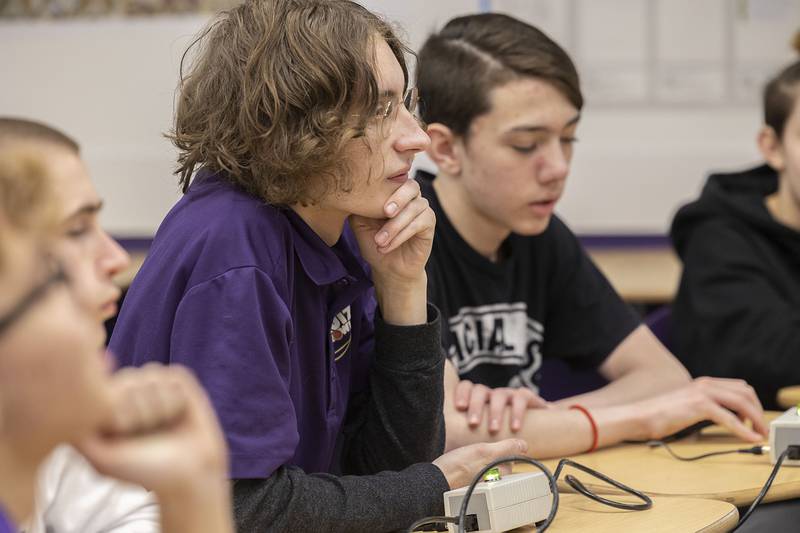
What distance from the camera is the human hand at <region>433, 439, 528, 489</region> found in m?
1.51

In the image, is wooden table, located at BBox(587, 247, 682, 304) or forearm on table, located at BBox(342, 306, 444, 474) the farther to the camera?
wooden table, located at BBox(587, 247, 682, 304)

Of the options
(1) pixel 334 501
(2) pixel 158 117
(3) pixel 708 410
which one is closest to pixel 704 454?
(3) pixel 708 410

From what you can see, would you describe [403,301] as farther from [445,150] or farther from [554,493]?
[445,150]

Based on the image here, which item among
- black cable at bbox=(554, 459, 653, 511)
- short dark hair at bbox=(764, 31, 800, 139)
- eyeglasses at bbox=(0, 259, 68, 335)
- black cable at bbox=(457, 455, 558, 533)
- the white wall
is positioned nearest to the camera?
eyeglasses at bbox=(0, 259, 68, 335)

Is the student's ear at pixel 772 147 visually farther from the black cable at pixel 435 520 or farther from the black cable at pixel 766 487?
the black cable at pixel 435 520

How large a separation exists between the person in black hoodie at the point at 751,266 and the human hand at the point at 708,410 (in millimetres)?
581

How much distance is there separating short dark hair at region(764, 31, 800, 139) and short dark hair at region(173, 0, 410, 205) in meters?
1.64

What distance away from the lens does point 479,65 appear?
2275mm

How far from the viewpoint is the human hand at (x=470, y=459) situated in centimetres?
151

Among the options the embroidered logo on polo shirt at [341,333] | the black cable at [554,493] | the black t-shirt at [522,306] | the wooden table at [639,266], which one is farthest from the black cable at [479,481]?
the wooden table at [639,266]

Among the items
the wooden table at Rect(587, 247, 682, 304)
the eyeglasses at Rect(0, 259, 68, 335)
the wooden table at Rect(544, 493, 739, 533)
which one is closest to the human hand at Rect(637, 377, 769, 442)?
the wooden table at Rect(544, 493, 739, 533)

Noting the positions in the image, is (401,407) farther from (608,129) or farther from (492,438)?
(608,129)

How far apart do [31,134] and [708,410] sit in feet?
4.61

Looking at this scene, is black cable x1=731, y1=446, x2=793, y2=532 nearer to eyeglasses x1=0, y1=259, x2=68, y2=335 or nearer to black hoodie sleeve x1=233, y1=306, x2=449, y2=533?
black hoodie sleeve x1=233, y1=306, x2=449, y2=533
